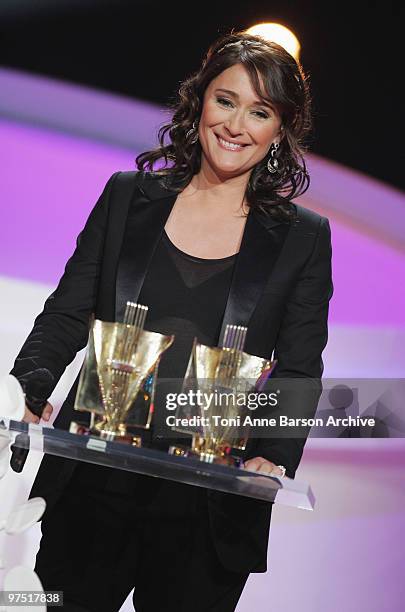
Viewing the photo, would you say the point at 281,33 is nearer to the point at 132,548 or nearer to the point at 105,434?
the point at 132,548

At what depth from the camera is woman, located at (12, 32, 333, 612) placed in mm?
1670

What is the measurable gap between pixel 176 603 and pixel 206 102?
969mm

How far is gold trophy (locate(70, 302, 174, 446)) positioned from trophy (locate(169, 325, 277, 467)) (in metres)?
0.06

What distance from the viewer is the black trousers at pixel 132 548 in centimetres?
166

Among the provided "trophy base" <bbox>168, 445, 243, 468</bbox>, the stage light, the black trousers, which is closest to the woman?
the black trousers

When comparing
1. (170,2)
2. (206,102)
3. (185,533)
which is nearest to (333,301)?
(170,2)

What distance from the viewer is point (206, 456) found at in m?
1.34

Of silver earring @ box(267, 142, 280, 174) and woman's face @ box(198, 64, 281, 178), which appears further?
silver earring @ box(267, 142, 280, 174)

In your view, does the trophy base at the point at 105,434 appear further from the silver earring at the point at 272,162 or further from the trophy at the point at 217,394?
the silver earring at the point at 272,162

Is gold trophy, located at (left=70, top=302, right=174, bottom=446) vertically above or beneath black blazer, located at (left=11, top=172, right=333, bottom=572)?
beneath

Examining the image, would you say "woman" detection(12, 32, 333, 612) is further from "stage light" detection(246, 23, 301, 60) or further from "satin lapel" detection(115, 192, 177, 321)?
"stage light" detection(246, 23, 301, 60)

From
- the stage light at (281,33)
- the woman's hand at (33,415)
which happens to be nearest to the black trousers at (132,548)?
the woman's hand at (33,415)

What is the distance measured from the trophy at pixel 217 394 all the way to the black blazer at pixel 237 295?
0.29 meters

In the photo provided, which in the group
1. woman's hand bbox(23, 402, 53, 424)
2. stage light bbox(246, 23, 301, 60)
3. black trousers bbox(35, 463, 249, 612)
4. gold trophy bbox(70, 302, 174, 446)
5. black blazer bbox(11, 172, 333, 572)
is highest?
stage light bbox(246, 23, 301, 60)
